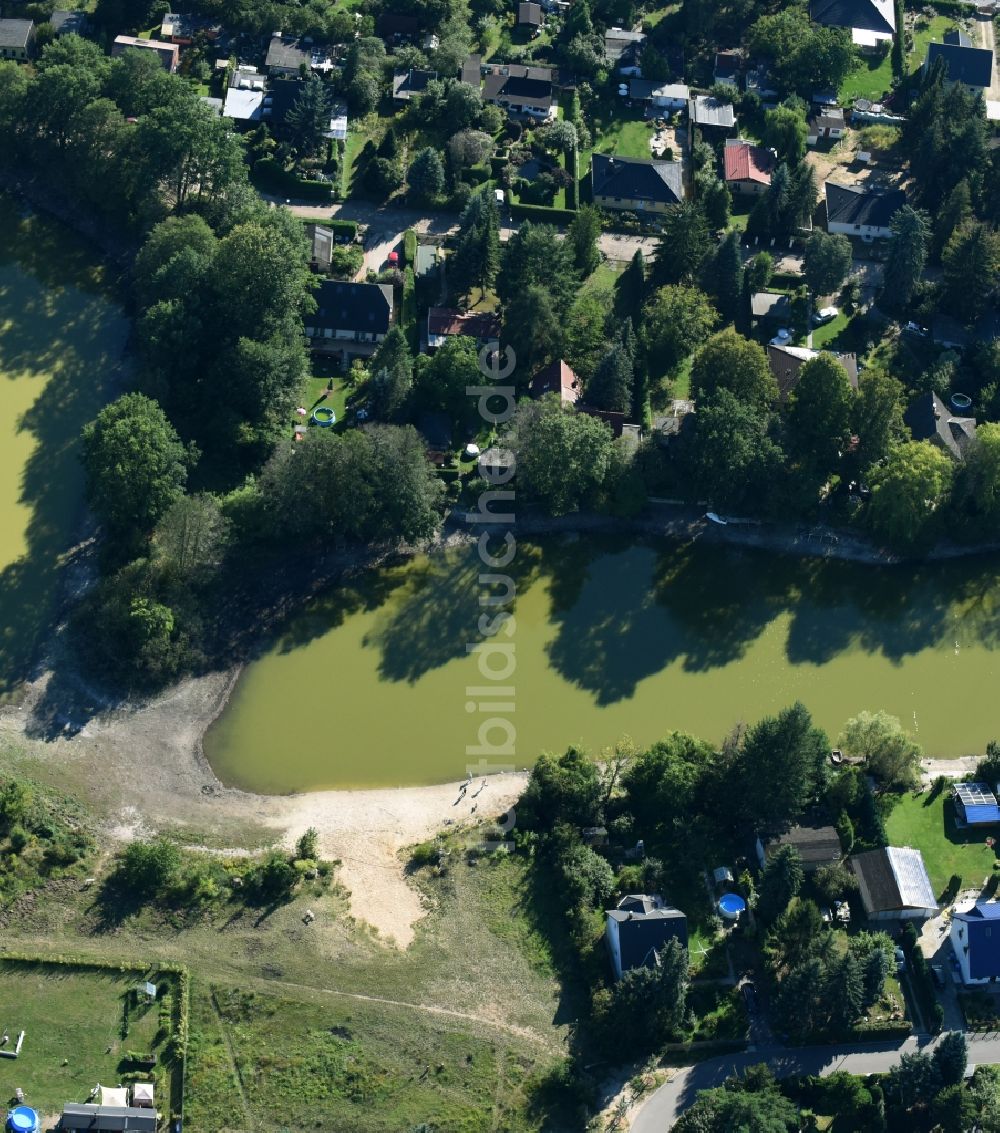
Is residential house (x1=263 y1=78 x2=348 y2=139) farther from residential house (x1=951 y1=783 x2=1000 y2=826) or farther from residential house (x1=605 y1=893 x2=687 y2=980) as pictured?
residential house (x1=605 y1=893 x2=687 y2=980)

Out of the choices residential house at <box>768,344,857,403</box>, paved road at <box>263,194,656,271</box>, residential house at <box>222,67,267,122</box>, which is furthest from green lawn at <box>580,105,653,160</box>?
residential house at <box>768,344,857,403</box>

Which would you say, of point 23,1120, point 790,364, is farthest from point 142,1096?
point 790,364

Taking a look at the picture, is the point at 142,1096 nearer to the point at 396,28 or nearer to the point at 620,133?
the point at 620,133

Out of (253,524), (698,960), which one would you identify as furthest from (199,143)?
(698,960)

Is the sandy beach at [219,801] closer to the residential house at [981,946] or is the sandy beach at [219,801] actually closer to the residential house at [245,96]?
the residential house at [981,946]

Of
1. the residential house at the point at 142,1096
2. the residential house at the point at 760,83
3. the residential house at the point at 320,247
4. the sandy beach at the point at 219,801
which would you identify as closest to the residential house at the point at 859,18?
the residential house at the point at 760,83

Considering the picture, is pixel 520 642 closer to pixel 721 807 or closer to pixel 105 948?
pixel 721 807
